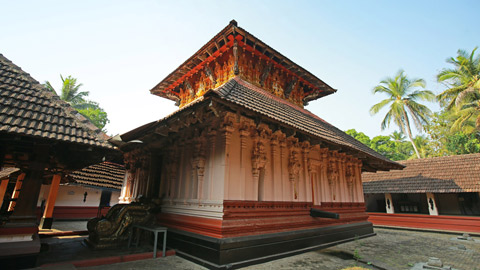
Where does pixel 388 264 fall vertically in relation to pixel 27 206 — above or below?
below

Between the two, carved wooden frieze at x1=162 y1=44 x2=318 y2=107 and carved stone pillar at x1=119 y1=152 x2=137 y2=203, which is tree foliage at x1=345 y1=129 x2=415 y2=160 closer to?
carved wooden frieze at x1=162 y1=44 x2=318 y2=107

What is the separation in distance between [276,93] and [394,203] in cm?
1454

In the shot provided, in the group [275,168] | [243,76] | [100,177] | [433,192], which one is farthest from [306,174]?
[100,177]

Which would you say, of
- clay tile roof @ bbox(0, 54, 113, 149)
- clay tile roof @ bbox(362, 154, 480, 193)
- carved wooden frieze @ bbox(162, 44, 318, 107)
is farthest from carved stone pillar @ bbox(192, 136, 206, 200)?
clay tile roof @ bbox(362, 154, 480, 193)

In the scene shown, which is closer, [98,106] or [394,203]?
[394,203]

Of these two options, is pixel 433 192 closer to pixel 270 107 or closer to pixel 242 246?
pixel 270 107

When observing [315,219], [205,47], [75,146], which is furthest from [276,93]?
[75,146]

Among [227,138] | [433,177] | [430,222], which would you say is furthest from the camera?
[433,177]

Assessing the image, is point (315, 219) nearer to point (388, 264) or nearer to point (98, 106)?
point (388, 264)

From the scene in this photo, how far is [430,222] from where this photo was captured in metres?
14.1

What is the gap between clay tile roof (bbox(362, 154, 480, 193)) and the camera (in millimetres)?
13242

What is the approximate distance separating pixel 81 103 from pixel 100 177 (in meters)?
28.6

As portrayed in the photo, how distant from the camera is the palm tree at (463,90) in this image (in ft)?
64.3

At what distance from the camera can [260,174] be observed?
685 cm
